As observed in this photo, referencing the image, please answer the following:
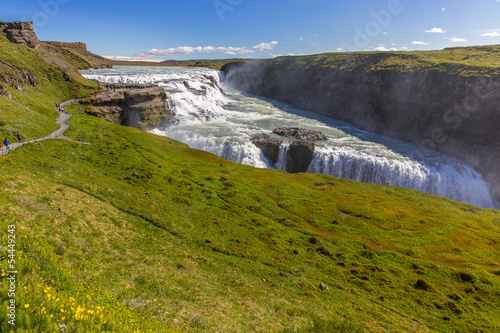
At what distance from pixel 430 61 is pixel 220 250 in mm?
118192

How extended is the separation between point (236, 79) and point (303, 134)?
5403 inches

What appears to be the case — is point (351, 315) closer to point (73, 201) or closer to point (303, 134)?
point (73, 201)

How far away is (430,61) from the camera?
9819 cm

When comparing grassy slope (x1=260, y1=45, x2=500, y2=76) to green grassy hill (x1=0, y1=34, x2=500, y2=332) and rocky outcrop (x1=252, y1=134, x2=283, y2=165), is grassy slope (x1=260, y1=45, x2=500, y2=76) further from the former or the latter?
rocky outcrop (x1=252, y1=134, x2=283, y2=165)

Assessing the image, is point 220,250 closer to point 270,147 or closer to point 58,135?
point 58,135

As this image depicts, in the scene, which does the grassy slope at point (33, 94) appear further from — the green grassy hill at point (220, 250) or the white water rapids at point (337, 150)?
the white water rapids at point (337, 150)

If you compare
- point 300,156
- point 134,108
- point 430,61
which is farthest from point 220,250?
point 430,61

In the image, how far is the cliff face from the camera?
7438 centimetres

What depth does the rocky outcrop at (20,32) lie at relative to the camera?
3469 inches

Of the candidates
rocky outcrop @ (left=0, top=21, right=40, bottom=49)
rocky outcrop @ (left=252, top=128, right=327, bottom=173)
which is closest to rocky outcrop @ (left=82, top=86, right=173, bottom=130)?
rocky outcrop @ (left=0, top=21, right=40, bottom=49)

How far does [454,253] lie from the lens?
117ft

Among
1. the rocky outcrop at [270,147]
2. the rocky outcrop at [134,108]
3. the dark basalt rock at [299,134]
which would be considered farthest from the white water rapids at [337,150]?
the rocky outcrop at [134,108]

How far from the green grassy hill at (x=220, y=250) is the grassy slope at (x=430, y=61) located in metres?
61.3

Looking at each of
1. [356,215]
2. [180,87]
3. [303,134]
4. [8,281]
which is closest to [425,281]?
[356,215]
